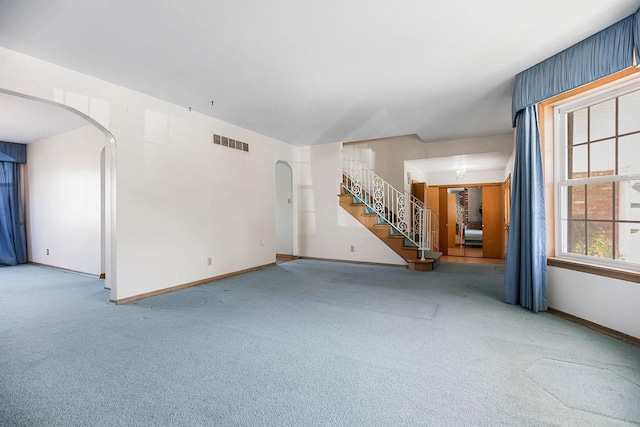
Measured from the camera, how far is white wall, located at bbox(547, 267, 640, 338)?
2.59 m

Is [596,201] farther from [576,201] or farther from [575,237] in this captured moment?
[575,237]

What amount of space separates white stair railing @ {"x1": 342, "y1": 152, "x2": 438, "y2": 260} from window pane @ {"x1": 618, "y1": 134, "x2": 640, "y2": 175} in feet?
10.8

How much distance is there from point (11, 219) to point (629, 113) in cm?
1038

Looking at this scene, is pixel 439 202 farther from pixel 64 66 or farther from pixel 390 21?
pixel 64 66

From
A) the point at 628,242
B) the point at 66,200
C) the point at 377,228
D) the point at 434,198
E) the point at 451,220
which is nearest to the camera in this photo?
the point at 628,242

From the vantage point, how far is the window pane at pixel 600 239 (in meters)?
2.92

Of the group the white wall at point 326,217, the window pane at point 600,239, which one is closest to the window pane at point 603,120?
the window pane at point 600,239

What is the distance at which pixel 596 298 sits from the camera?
113 inches

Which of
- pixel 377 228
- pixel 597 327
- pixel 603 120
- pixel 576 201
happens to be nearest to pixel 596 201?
pixel 576 201

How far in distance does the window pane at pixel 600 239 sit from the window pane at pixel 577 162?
546 mm

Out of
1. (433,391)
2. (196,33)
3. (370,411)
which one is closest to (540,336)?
(433,391)

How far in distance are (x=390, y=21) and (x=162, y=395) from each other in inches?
125

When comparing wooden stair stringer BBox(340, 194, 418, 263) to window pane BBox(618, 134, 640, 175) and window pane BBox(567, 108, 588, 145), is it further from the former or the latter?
window pane BBox(618, 134, 640, 175)

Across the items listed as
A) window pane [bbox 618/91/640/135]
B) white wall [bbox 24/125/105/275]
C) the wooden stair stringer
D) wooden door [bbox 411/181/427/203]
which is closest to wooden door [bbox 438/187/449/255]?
wooden door [bbox 411/181/427/203]
